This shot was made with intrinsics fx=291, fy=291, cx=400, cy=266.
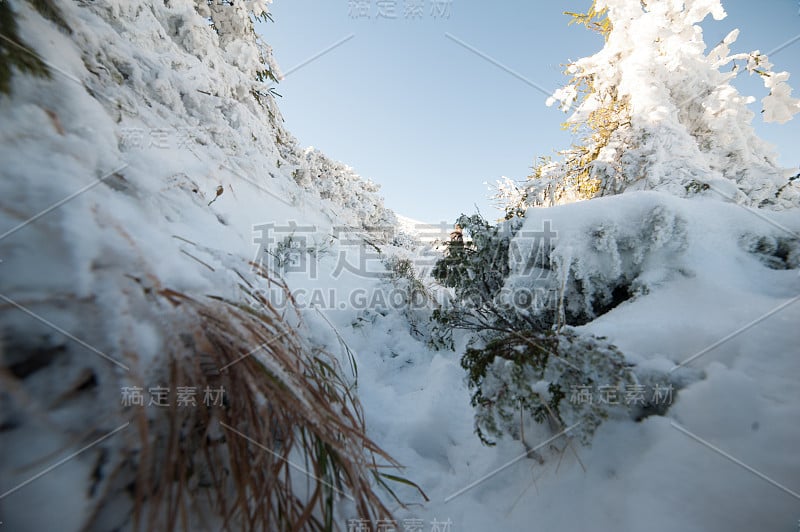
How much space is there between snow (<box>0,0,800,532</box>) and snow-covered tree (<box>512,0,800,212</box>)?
7.09 ft

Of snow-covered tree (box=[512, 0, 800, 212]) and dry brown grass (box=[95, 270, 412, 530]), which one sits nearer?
dry brown grass (box=[95, 270, 412, 530])

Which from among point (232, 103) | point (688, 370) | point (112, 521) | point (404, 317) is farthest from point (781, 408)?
point (232, 103)

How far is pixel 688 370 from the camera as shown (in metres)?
0.95

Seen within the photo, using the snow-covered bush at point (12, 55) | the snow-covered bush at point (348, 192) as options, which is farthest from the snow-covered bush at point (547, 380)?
the snow-covered bush at point (348, 192)

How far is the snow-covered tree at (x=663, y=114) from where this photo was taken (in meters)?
3.56

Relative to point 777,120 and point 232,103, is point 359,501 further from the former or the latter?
point 777,120

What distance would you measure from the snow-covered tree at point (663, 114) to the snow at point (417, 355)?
7.09 feet

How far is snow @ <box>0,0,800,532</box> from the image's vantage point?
655 millimetres

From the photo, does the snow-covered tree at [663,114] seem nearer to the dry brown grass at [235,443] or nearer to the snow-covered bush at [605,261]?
the snow-covered bush at [605,261]

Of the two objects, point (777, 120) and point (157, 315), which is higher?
point (777, 120)

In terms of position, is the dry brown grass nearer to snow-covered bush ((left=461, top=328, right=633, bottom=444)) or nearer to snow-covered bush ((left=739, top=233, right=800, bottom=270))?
snow-covered bush ((left=461, top=328, right=633, bottom=444))

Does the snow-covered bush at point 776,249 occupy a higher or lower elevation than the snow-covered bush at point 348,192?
lower

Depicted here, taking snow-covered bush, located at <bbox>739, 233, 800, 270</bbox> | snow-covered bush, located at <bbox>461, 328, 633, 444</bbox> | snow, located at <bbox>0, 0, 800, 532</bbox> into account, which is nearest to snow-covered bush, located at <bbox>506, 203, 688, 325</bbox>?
snow, located at <bbox>0, 0, 800, 532</bbox>

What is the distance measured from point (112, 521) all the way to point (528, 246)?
2077 millimetres
